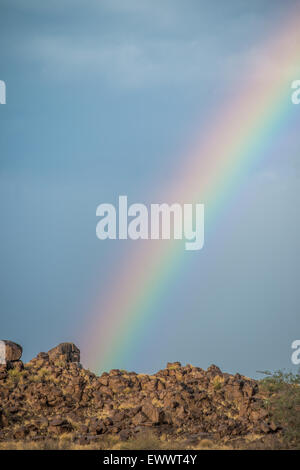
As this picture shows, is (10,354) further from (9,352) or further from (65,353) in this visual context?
(65,353)

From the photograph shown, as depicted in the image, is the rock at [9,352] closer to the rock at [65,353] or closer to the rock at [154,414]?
the rock at [65,353]

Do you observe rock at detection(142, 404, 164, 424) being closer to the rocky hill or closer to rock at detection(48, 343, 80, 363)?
the rocky hill

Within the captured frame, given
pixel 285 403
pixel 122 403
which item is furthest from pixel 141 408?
pixel 285 403

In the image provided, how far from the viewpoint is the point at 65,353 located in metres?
51.9

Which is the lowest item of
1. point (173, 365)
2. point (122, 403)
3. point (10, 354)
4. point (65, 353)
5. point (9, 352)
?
point (122, 403)

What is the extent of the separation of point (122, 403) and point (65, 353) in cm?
1146

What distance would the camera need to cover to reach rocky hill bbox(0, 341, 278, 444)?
1465 inches

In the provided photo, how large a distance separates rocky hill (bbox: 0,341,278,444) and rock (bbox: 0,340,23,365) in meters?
0.08

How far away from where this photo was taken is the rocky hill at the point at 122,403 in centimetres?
3722

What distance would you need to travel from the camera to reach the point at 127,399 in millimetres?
42562

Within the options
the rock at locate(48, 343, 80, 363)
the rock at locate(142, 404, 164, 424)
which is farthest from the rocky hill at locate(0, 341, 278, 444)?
the rock at locate(48, 343, 80, 363)
